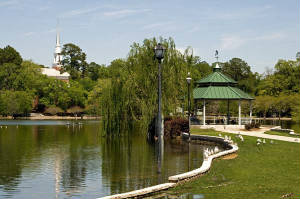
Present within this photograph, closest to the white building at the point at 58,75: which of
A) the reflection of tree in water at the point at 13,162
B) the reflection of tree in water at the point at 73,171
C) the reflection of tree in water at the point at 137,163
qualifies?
the reflection of tree in water at the point at 13,162

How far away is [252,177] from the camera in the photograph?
1819 centimetres

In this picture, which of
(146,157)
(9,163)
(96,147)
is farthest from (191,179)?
(96,147)

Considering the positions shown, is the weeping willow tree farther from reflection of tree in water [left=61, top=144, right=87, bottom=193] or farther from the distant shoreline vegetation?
reflection of tree in water [left=61, top=144, right=87, bottom=193]

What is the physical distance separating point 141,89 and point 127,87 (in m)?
1.34

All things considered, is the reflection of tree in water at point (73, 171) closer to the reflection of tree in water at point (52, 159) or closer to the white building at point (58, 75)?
the reflection of tree in water at point (52, 159)

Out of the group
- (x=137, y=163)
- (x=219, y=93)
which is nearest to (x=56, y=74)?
(x=219, y=93)

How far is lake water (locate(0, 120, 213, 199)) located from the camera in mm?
18364

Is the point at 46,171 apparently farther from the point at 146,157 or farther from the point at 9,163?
the point at 146,157

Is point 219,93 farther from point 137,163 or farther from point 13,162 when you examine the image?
point 13,162

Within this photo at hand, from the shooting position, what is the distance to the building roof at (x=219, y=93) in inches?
1875

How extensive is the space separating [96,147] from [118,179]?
1528 centimetres

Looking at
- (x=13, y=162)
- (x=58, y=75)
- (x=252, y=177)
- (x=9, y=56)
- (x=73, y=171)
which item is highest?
(x=9, y=56)

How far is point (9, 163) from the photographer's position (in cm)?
2622

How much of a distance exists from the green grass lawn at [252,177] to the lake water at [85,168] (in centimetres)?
245
